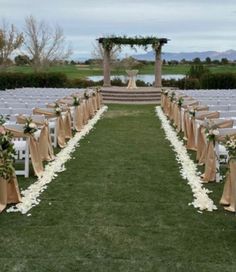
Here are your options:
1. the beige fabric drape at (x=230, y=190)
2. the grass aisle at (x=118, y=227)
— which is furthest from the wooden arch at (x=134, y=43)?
the beige fabric drape at (x=230, y=190)

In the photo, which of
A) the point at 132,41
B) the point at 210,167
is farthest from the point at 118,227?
the point at 132,41

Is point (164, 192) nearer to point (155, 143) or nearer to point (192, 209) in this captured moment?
point (192, 209)

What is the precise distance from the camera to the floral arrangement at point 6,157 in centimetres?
629

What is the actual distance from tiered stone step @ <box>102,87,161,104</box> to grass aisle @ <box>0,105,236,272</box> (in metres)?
17.5

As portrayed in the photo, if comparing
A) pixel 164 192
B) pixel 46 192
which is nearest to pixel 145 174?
pixel 164 192

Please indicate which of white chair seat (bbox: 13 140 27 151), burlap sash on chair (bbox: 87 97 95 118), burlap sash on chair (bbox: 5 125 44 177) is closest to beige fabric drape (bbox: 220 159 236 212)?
burlap sash on chair (bbox: 5 125 44 177)

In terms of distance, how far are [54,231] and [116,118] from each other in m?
12.9

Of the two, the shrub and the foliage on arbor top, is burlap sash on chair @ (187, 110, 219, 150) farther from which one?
the shrub

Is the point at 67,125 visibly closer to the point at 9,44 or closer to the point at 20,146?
the point at 20,146

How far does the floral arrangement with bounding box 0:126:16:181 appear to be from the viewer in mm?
6293

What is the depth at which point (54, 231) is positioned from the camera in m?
6.07

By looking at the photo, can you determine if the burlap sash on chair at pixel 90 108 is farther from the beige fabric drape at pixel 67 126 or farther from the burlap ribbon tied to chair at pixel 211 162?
the burlap ribbon tied to chair at pixel 211 162

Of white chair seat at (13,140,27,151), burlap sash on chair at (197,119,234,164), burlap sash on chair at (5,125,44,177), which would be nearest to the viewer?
burlap sash on chair at (5,125,44,177)

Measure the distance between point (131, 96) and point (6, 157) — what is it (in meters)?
21.2
